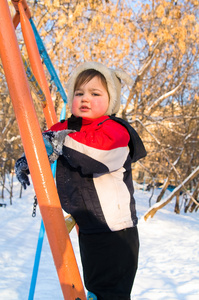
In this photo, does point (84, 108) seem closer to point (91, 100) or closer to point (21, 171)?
point (91, 100)

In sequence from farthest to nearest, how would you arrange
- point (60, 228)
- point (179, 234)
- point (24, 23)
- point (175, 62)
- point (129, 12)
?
1. point (175, 62)
2. point (129, 12)
3. point (179, 234)
4. point (24, 23)
5. point (60, 228)

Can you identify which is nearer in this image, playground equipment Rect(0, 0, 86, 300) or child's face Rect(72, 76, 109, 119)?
playground equipment Rect(0, 0, 86, 300)

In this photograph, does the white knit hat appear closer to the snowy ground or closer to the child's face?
the child's face

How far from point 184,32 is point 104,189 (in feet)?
17.9

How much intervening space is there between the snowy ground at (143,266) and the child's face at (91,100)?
1.70 metres

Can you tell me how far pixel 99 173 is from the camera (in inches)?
40.8

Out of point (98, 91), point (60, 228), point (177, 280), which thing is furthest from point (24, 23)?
point (177, 280)

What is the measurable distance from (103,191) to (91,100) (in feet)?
1.25

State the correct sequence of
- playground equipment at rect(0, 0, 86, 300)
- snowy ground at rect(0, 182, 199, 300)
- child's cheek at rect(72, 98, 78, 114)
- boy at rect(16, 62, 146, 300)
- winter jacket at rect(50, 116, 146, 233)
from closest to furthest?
playground equipment at rect(0, 0, 86, 300) → winter jacket at rect(50, 116, 146, 233) → boy at rect(16, 62, 146, 300) → child's cheek at rect(72, 98, 78, 114) → snowy ground at rect(0, 182, 199, 300)

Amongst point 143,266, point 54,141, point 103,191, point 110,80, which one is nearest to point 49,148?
point 54,141

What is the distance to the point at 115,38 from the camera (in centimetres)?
572

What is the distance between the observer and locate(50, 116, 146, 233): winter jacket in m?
0.91

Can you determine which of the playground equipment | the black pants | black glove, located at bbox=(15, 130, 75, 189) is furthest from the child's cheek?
the black pants

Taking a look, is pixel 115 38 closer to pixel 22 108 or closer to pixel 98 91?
pixel 98 91
